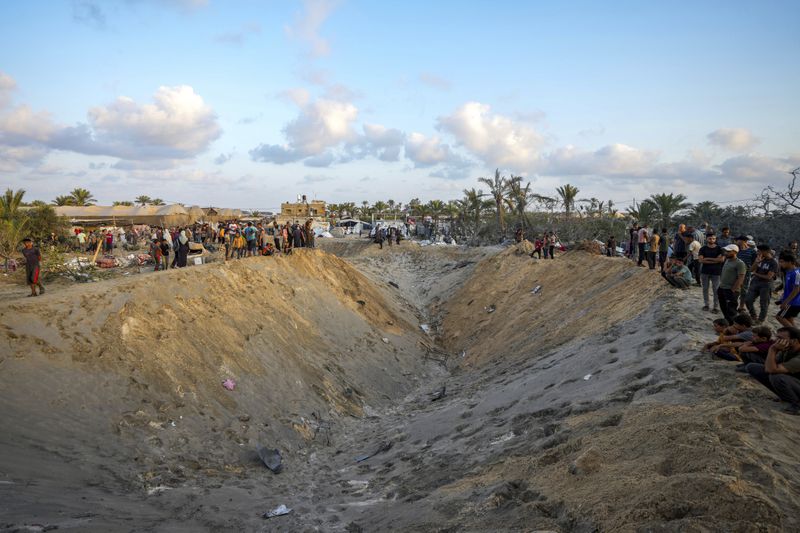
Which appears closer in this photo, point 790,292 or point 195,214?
point 790,292

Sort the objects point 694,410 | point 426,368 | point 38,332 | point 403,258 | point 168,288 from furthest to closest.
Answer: point 403,258, point 426,368, point 168,288, point 38,332, point 694,410

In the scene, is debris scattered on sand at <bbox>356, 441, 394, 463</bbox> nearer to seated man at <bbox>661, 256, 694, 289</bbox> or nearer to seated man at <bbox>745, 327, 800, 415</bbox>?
seated man at <bbox>745, 327, 800, 415</bbox>

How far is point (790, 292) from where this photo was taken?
25.6 ft

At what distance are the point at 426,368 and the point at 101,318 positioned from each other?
937cm

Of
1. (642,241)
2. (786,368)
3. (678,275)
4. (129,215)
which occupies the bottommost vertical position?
(786,368)

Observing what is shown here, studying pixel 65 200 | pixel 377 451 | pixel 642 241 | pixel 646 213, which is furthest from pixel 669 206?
pixel 65 200

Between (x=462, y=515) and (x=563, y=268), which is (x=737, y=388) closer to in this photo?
(x=462, y=515)

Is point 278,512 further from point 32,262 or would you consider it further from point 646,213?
point 646,213

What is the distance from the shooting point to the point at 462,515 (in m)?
4.87

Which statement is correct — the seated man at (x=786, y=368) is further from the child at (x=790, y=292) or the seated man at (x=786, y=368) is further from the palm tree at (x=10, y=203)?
the palm tree at (x=10, y=203)

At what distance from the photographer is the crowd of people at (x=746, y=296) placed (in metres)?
5.52

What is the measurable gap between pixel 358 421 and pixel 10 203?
23542 millimetres

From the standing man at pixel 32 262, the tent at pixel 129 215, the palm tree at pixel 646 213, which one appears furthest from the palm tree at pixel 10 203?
the palm tree at pixel 646 213

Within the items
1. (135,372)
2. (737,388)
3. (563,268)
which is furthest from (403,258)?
(737,388)
